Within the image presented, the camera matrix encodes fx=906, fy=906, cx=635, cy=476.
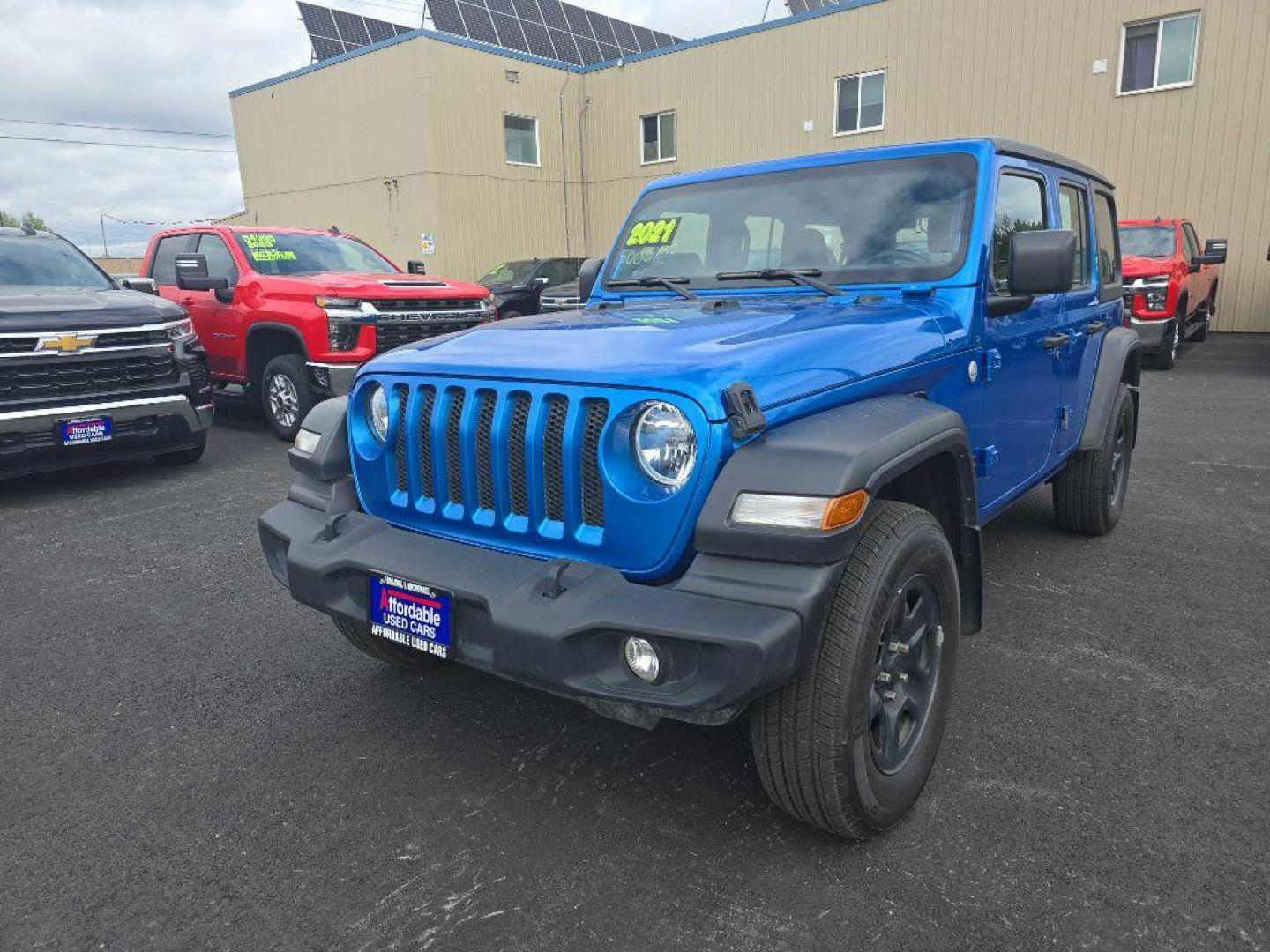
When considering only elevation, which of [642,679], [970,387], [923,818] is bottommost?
[923,818]

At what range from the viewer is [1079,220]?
4172 millimetres

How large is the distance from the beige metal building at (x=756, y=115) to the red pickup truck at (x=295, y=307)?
877 centimetres

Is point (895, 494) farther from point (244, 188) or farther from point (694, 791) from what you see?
point (244, 188)

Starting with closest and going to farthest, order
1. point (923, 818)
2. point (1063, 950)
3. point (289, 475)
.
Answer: point (1063, 950), point (923, 818), point (289, 475)

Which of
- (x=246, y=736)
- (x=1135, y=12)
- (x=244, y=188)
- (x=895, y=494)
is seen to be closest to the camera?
(x=895, y=494)

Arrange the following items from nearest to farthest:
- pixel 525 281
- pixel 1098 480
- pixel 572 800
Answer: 1. pixel 572 800
2. pixel 1098 480
3. pixel 525 281

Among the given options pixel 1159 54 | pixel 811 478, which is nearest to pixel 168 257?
pixel 811 478

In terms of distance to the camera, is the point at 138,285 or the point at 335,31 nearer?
the point at 138,285

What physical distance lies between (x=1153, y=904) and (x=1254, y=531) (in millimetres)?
3584

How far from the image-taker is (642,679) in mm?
2049

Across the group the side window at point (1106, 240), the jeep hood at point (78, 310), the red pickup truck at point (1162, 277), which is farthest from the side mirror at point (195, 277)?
the red pickup truck at point (1162, 277)

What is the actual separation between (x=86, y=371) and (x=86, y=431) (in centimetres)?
42

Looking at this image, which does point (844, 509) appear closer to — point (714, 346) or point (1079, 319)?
point (714, 346)

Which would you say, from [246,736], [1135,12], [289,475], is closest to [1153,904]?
[246,736]
